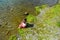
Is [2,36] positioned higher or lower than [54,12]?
lower

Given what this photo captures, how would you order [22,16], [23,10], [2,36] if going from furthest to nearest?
[23,10]
[22,16]
[2,36]

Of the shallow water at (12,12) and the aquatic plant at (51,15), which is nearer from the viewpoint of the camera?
the shallow water at (12,12)

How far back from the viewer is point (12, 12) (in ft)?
55.0

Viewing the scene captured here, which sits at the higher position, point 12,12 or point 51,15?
point 12,12

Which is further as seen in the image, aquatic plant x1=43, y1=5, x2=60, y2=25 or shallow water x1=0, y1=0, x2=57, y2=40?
aquatic plant x1=43, y1=5, x2=60, y2=25

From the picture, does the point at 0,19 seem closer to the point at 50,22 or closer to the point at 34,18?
the point at 34,18

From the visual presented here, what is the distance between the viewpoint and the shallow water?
1380 cm

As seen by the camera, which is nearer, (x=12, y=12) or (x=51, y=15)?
(x=51, y=15)

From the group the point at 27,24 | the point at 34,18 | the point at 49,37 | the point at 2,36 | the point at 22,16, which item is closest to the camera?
the point at 49,37

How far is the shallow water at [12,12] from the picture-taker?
13.8 metres

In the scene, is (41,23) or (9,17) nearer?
(41,23)

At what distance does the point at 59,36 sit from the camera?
1212 centimetres

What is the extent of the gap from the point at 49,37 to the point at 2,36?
3682 mm

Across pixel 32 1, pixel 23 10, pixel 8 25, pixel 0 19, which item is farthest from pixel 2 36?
pixel 32 1
